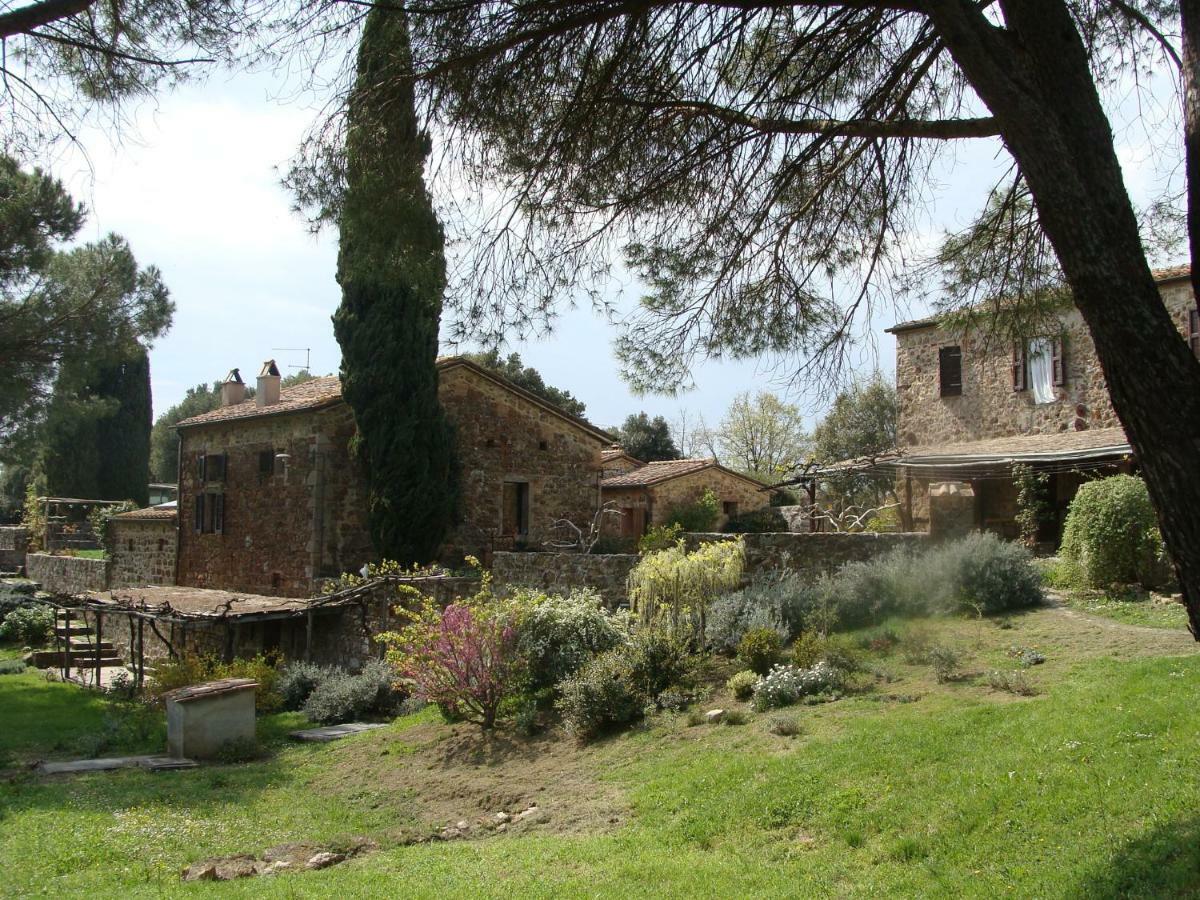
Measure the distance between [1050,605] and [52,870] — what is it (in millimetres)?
10854

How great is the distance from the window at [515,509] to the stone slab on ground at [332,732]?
10.1m

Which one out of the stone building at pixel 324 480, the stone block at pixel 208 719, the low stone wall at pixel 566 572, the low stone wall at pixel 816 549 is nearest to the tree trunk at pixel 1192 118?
the low stone wall at pixel 816 549

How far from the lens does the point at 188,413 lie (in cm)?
6250

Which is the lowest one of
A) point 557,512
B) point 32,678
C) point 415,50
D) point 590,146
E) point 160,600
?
point 32,678

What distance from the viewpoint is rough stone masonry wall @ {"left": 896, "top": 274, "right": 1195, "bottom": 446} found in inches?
789

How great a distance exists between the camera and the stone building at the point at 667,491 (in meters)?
28.4

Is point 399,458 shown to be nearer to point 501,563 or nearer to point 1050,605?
point 501,563

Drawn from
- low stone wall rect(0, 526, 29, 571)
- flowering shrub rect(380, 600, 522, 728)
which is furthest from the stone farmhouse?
low stone wall rect(0, 526, 29, 571)

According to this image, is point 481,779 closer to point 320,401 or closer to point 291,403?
point 320,401

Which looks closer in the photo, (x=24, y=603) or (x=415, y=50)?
(x=415, y=50)

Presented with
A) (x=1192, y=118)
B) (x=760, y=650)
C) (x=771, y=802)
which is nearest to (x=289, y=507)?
(x=760, y=650)

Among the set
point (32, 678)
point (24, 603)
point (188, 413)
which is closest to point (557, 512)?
point (32, 678)

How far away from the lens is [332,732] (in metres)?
13.4

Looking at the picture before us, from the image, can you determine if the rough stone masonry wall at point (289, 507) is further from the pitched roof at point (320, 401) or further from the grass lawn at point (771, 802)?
the grass lawn at point (771, 802)
